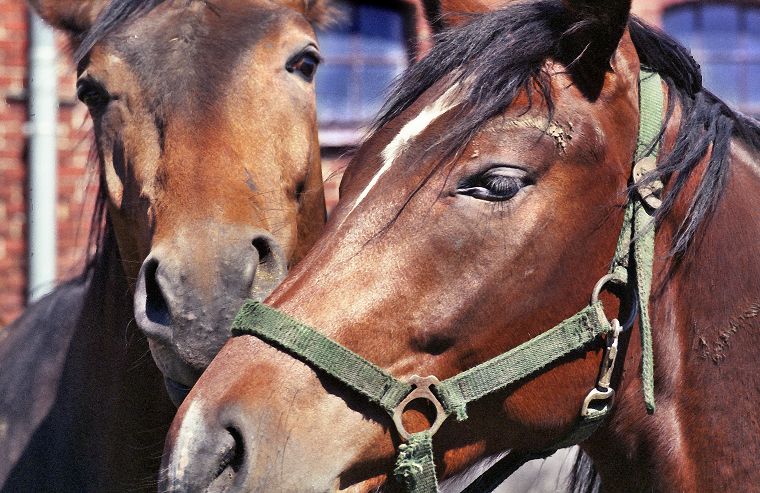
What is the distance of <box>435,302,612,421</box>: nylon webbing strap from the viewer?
169 centimetres

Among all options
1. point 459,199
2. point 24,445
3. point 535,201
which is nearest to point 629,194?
point 535,201

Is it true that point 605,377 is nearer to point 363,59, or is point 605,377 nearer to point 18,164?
point 18,164

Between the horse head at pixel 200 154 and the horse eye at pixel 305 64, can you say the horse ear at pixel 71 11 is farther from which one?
the horse eye at pixel 305 64

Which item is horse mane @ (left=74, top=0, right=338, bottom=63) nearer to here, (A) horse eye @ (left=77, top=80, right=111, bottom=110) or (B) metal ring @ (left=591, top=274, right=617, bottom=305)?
(A) horse eye @ (left=77, top=80, right=111, bottom=110)

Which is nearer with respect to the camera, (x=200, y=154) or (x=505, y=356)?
(x=505, y=356)

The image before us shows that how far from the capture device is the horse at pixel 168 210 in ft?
7.28

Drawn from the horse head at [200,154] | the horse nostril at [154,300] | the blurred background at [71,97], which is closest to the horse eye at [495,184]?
the horse head at [200,154]

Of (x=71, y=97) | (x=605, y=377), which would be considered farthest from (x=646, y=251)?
(x=71, y=97)

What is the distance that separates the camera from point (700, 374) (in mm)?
1810

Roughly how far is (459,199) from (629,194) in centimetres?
31

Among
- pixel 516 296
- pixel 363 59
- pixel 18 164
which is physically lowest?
pixel 18 164

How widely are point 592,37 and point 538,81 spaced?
0.13 m

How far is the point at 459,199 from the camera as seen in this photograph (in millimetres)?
1695

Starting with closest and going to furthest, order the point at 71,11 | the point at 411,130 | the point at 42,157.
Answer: the point at 411,130, the point at 71,11, the point at 42,157
